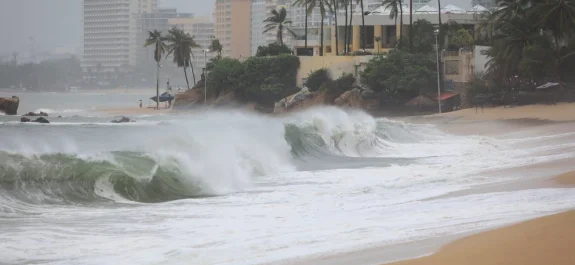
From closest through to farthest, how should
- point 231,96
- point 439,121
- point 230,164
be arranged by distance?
point 230,164, point 439,121, point 231,96

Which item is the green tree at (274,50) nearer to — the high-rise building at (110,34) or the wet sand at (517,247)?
the high-rise building at (110,34)

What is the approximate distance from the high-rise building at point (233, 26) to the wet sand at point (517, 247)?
498ft

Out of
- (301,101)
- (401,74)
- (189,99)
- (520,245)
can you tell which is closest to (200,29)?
(189,99)

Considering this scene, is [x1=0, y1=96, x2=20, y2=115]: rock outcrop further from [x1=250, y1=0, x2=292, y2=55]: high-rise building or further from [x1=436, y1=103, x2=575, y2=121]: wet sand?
A: [x1=250, y1=0, x2=292, y2=55]: high-rise building

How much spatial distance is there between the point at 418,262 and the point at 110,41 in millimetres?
112425

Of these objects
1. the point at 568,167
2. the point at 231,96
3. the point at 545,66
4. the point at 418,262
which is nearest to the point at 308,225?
the point at 418,262

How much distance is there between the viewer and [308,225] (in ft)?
42.2

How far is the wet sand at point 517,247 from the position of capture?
30.9 ft

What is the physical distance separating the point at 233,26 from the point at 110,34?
50901 mm

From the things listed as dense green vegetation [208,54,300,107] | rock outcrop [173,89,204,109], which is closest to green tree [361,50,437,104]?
dense green vegetation [208,54,300,107]

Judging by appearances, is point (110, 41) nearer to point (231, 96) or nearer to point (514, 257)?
point (231, 96)

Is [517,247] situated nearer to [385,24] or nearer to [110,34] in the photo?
[385,24]

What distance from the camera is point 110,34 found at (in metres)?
125

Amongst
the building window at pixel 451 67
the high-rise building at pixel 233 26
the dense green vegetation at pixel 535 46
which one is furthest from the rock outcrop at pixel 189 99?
the high-rise building at pixel 233 26
